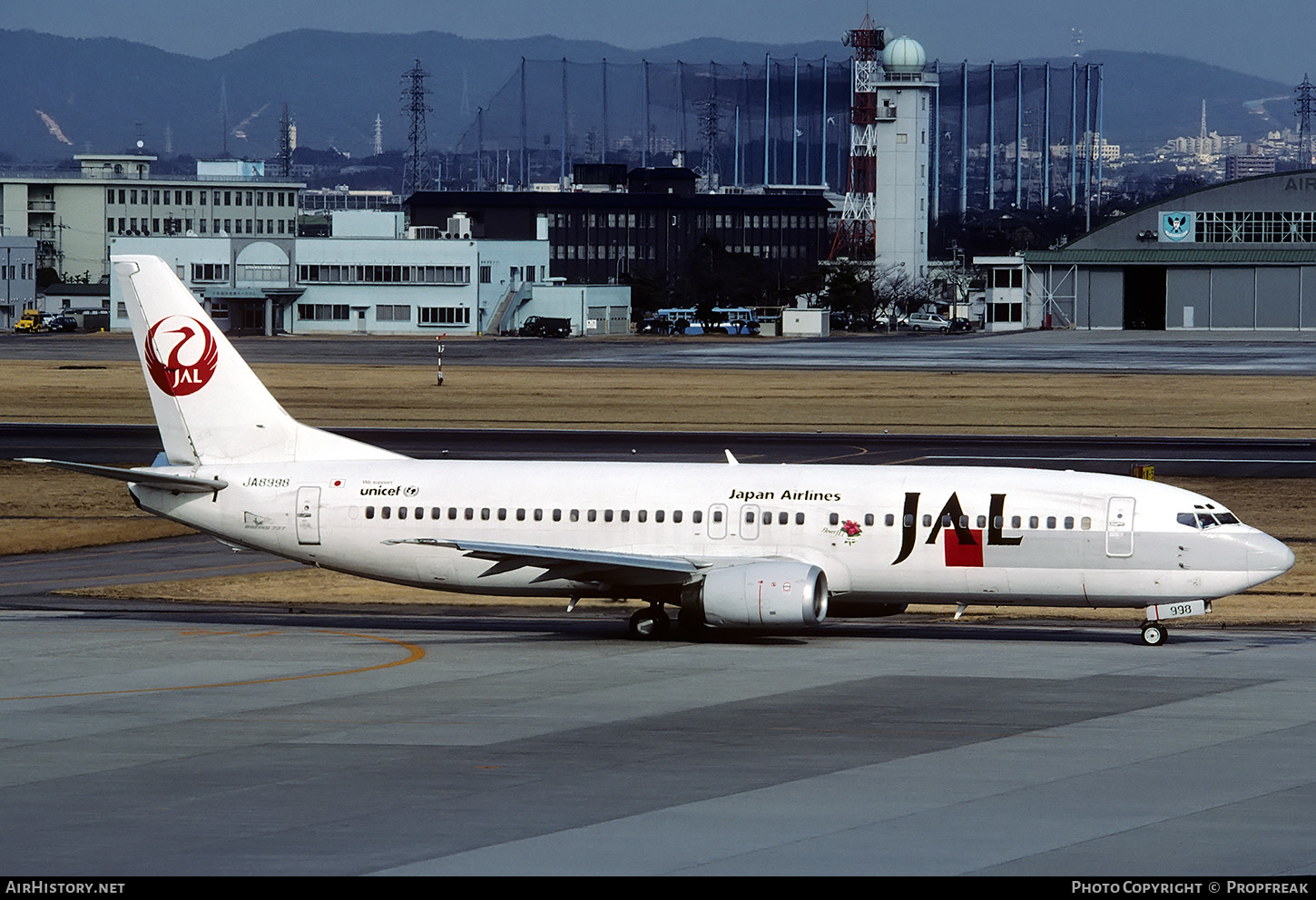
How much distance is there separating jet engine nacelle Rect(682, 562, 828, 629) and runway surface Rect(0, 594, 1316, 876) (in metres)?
1.13

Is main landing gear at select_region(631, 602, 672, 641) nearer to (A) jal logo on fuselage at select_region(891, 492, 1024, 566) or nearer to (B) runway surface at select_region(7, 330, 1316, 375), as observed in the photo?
(A) jal logo on fuselage at select_region(891, 492, 1024, 566)

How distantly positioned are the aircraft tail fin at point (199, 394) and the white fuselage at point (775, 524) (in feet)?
2.48

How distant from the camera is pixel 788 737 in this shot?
29.5 metres

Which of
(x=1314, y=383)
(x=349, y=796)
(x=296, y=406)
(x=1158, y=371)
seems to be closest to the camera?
(x=349, y=796)

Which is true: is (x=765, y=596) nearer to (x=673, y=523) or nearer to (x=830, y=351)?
(x=673, y=523)

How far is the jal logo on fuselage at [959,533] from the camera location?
40.9 metres

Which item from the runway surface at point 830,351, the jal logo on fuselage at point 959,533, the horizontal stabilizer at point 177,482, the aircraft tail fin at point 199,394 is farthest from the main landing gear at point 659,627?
the runway surface at point 830,351

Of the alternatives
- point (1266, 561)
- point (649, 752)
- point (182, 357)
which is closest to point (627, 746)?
point (649, 752)

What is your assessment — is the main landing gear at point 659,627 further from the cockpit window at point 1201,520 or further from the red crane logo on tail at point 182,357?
the red crane logo on tail at point 182,357

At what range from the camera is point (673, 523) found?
42.5m

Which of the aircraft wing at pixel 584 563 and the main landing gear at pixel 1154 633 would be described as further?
the main landing gear at pixel 1154 633
